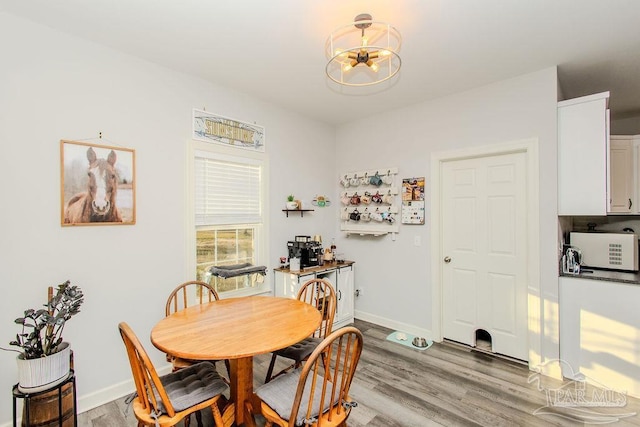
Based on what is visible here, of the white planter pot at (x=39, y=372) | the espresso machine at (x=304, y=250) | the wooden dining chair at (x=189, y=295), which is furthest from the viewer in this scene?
the espresso machine at (x=304, y=250)

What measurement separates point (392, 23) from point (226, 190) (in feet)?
6.93

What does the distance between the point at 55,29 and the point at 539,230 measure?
4.21m

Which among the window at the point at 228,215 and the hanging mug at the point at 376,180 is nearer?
the window at the point at 228,215

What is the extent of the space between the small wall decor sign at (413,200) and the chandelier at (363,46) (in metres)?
1.32

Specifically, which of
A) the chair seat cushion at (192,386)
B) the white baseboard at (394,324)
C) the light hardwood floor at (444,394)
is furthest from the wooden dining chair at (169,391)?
the white baseboard at (394,324)

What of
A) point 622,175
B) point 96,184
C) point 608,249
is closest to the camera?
point 96,184

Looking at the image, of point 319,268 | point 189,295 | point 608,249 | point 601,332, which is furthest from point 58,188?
point 608,249

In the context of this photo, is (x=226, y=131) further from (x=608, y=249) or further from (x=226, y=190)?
(x=608, y=249)

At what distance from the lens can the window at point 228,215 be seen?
9.65ft

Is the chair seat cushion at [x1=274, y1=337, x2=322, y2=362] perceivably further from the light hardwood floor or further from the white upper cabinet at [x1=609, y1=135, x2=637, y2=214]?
the white upper cabinet at [x1=609, y1=135, x2=637, y2=214]

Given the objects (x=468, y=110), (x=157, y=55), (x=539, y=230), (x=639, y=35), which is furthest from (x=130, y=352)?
(x=639, y=35)

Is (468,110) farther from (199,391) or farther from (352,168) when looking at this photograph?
(199,391)

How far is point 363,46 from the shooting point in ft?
5.89

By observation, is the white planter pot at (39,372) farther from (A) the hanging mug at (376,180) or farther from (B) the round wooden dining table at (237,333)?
(A) the hanging mug at (376,180)
